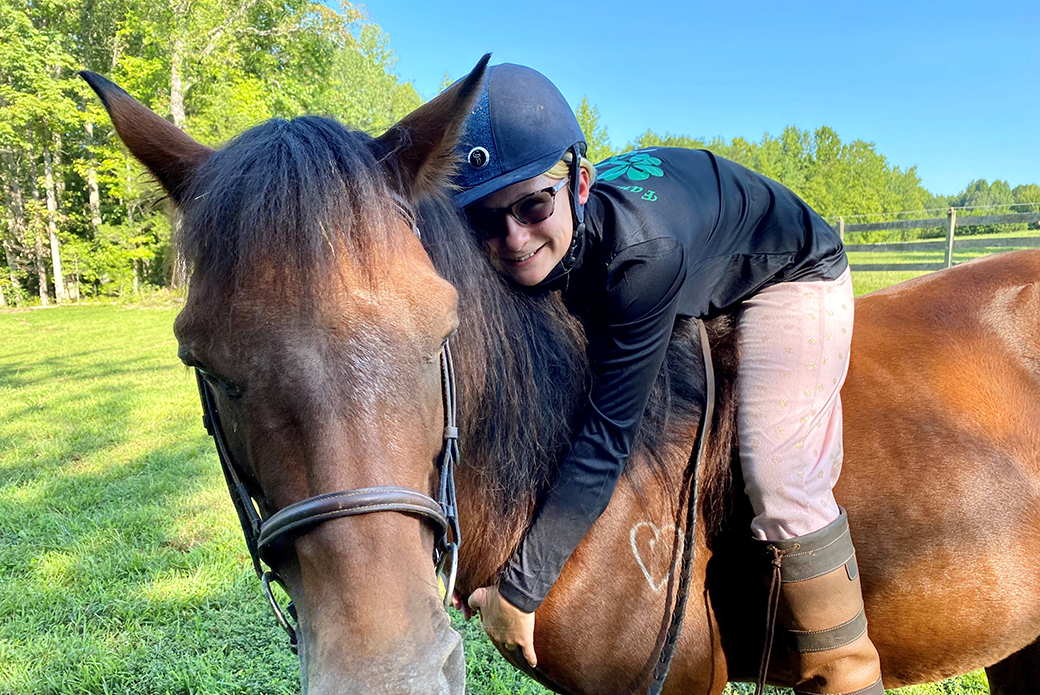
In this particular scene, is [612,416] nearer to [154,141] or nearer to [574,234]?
[574,234]

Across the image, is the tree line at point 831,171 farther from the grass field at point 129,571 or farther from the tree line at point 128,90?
the grass field at point 129,571

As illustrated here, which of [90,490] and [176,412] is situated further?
[176,412]

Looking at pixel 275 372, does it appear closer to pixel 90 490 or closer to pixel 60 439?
pixel 90 490

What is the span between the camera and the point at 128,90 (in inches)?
862

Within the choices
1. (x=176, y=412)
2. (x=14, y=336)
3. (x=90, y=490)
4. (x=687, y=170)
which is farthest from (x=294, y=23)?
(x=687, y=170)

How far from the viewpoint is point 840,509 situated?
1850 mm

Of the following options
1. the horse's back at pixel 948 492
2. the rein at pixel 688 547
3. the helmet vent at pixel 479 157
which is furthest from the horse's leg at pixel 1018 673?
the helmet vent at pixel 479 157

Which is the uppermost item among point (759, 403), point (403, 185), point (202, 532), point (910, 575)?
point (403, 185)

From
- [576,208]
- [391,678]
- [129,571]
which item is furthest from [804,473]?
[129,571]

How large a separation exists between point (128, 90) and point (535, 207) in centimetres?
2705

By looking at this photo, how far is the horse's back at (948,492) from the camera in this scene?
6.08 feet

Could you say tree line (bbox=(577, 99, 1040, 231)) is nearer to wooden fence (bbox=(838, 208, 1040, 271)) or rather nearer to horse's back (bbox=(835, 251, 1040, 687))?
wooden fence (bbox=(838, 208, 1040, 271))

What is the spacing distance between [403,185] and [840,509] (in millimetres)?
1703

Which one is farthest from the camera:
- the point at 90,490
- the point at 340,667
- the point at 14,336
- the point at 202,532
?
the point at 14,336
